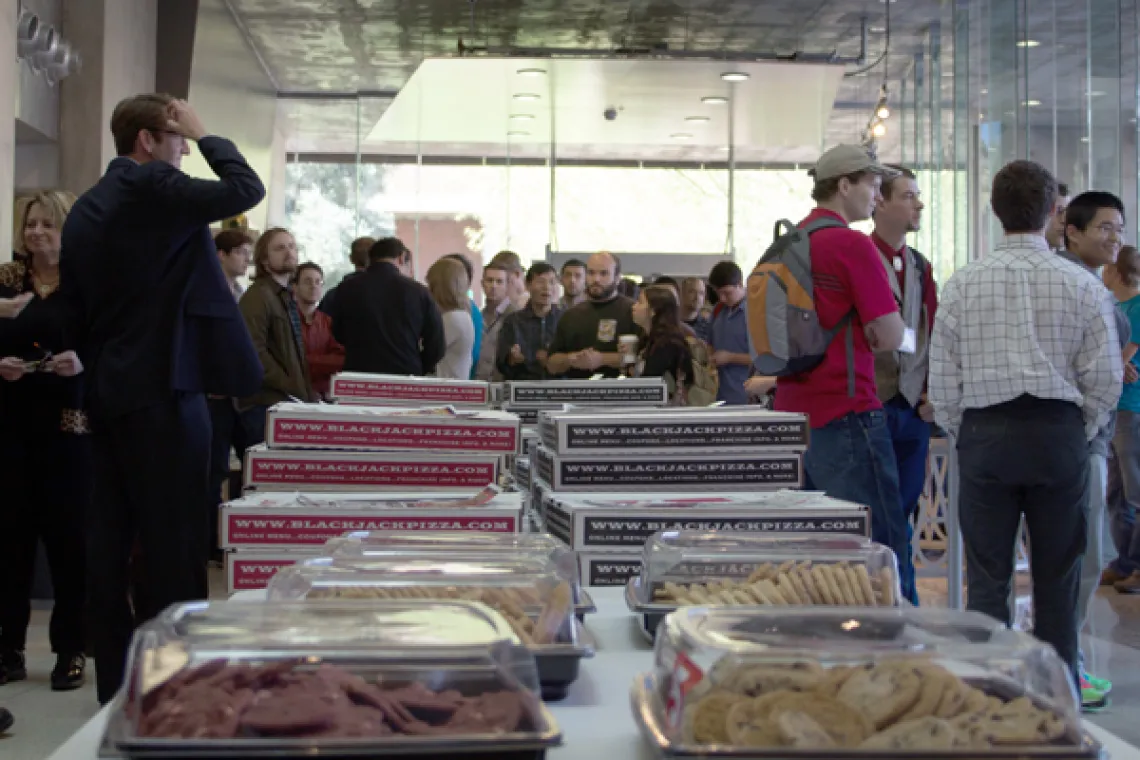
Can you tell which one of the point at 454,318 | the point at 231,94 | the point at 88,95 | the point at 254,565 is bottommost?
the point at 254,565

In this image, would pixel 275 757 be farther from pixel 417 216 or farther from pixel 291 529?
pixel 417 216

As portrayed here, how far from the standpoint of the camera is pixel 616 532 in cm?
191

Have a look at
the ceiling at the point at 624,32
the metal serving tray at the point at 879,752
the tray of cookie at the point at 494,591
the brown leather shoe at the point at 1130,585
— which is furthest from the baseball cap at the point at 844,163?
the ceiling at the point at 624,32

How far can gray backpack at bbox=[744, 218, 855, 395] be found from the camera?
3188 mm

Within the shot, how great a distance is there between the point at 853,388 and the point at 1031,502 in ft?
1.70

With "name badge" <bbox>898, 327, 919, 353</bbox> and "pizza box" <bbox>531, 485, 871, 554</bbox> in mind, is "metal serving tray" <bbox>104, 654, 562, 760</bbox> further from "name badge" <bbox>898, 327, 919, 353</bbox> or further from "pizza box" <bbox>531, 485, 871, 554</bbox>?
"name badge" <bbox>898, 327, 919, 353</bbox>

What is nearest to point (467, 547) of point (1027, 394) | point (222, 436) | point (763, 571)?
point (763, 571)

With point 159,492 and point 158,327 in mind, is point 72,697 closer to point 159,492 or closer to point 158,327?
point 159,492

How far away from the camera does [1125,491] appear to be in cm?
604

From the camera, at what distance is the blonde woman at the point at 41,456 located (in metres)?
4.04

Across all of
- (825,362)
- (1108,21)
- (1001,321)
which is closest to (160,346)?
(825,362)

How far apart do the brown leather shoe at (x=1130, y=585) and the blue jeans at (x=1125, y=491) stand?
0.20ft

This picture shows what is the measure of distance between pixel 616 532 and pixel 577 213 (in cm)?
1580

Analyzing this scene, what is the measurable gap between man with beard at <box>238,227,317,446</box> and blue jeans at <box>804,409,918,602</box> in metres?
3.07
